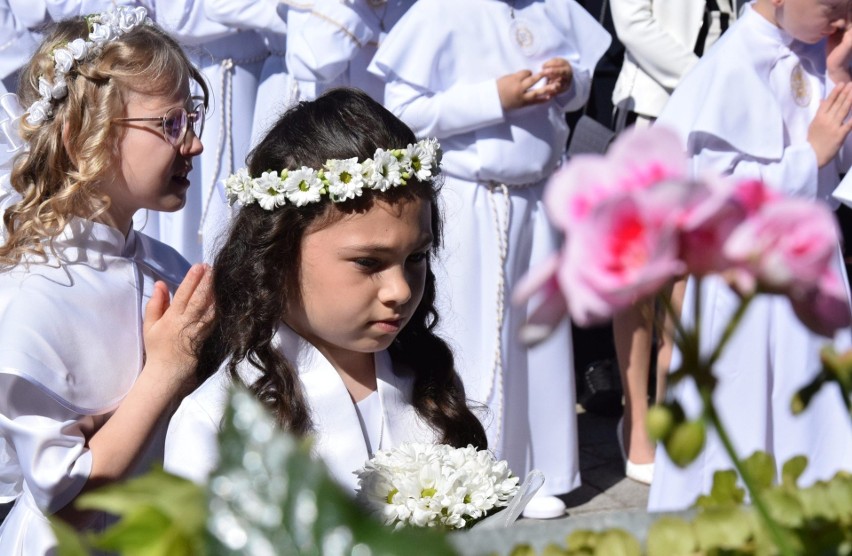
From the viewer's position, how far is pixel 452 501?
5.57 feet

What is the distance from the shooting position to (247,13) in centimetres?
509

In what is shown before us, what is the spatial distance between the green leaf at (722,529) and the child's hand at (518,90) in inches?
131

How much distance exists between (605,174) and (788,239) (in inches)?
3.9

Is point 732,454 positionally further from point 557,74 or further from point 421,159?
point 557,74

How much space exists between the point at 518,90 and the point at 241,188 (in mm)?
1770

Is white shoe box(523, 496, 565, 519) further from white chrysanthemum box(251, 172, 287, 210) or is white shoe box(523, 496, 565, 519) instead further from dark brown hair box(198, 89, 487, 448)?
white chrysanthemum box(251, 172, 287, 210)

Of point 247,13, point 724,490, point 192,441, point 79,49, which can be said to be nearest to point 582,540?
point 724,490

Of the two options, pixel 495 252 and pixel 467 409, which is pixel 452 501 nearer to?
pixel 467 409

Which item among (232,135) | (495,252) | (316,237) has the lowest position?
(232,135)

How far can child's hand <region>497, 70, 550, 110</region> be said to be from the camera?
3949mm

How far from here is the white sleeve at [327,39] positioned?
15.0 feet

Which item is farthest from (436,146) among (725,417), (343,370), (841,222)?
(841,222)

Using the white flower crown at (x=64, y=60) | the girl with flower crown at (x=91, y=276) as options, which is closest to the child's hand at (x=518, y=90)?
the girl with flower crown at (x=91, y=276)

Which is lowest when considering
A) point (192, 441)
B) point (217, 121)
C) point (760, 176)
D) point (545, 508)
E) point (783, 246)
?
point (545, 508)
